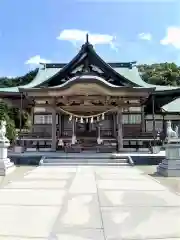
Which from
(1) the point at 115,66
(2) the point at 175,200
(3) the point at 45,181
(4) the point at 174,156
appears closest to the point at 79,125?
(1) the point at 115,66

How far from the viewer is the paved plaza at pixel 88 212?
396 cm

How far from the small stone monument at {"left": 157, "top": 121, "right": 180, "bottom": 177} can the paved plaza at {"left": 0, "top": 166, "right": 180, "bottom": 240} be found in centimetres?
239

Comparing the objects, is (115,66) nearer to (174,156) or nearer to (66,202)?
(174,156)

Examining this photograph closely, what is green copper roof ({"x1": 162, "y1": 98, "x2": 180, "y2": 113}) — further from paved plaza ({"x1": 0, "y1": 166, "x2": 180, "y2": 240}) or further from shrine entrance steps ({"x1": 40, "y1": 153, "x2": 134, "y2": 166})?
paved plaza ({"x1": 0, "y1": 166, "x2": 180, "y2": 240})

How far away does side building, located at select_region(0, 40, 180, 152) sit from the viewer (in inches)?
625

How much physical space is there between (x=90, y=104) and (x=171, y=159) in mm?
8430

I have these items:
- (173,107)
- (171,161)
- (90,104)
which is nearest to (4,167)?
(171,161)

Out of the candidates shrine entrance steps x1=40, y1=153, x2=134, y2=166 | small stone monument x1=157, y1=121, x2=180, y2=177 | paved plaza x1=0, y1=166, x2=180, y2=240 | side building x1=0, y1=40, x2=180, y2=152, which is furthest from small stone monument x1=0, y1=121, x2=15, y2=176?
small stone monument x1=157, y1=121, x2=180, y2=177

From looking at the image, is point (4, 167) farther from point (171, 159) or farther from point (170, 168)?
point (171, 159)

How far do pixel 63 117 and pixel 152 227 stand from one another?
1648 centimetres

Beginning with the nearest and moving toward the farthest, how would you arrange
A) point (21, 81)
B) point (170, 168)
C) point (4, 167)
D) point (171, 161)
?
point (170, 168) < point (4, 167) < point (171, 161) < point (21, 81)

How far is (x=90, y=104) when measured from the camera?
18.0 metres

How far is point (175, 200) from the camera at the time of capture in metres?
6.02

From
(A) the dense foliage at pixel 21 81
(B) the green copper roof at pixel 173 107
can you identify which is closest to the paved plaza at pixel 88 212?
(B) the green copper roof at pixel 173 107
